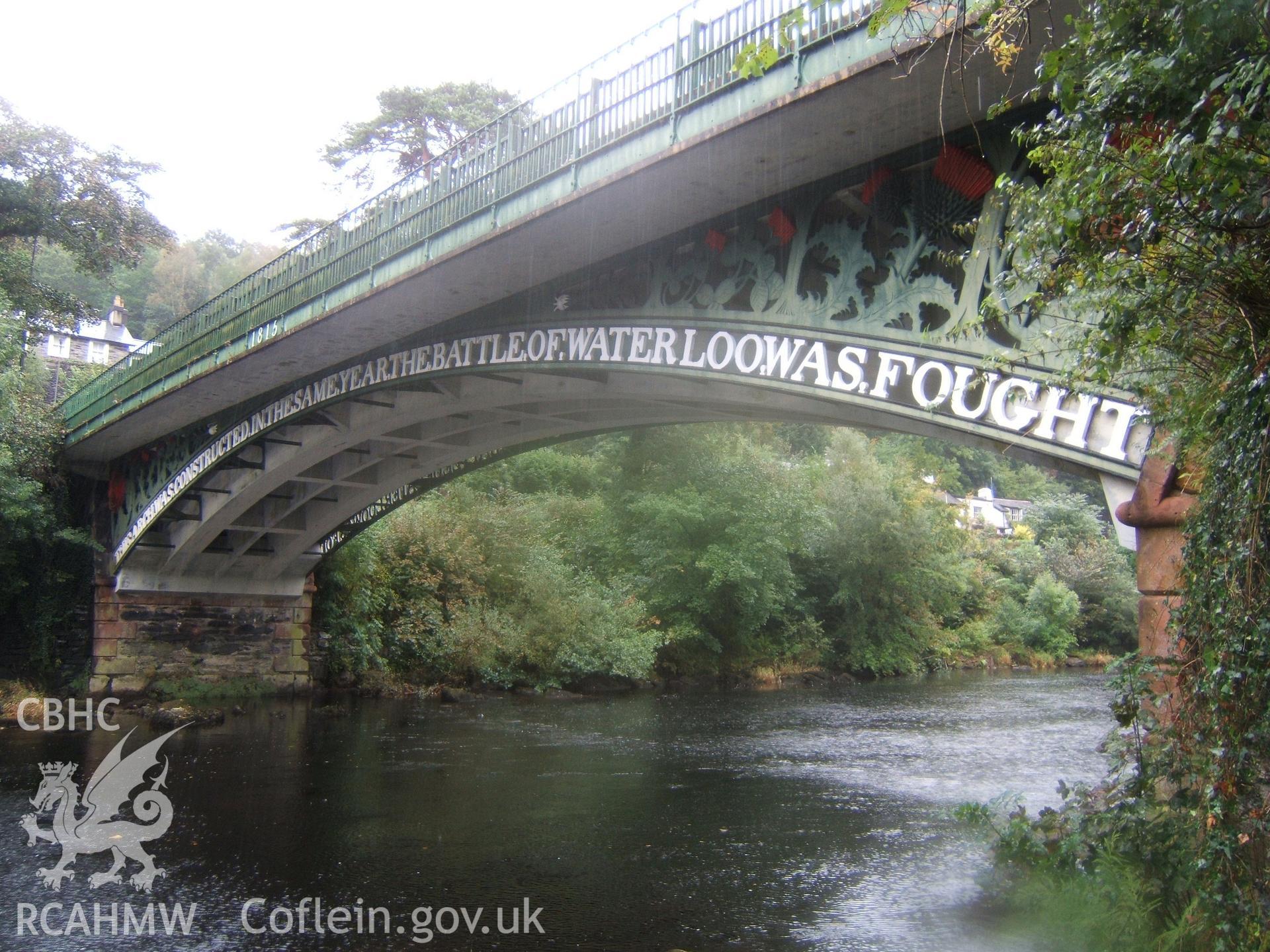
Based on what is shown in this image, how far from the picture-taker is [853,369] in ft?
22.5

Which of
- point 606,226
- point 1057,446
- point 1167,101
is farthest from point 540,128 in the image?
point 1167,101

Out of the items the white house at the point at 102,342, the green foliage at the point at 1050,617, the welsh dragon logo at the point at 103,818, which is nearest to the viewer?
the welsh dragon logo at the point at 103,818

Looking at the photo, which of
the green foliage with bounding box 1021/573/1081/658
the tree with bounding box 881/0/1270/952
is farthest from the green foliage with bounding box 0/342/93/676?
the green foliage with bounding box 1021/573/1081/658

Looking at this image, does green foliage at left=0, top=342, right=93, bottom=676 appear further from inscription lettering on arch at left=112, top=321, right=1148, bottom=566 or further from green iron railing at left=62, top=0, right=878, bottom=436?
inscription lettering on arch at left=112, top=321, right=1148, bottom=566

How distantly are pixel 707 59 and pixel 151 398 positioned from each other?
12108mm

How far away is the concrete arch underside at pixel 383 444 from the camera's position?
31.1 feet

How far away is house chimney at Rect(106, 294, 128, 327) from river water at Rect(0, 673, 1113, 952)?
38.7m

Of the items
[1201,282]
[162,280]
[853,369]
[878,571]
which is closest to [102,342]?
[162,280]

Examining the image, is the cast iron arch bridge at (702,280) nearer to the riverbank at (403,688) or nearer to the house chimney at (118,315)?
the riverbank at (403,688)

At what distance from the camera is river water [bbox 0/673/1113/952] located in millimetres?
6129

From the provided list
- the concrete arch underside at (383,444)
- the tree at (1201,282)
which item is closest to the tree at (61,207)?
the concrete arch underside at (383,444)

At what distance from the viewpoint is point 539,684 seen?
22172 millimetres

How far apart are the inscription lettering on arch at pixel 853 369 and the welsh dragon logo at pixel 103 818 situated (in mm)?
5421

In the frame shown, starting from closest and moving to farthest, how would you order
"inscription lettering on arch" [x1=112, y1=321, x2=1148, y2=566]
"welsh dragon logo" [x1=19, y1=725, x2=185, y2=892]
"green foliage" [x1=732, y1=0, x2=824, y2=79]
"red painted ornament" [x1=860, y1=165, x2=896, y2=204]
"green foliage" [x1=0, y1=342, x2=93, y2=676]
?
"green foliage" [x1=732, y1=0, x2=824, y2=79], "inscription lettering on arch" [x1=112, y1=321, x2=1148, y2=566], "red painted ornament" [x1=860, y1=165, x2=896, y2=204], "welsh dragon logo" [x1=19, y1=725, x2=185, y2=892], "green foliage" [x1=0, y1=342, x2=93, y2=676]
